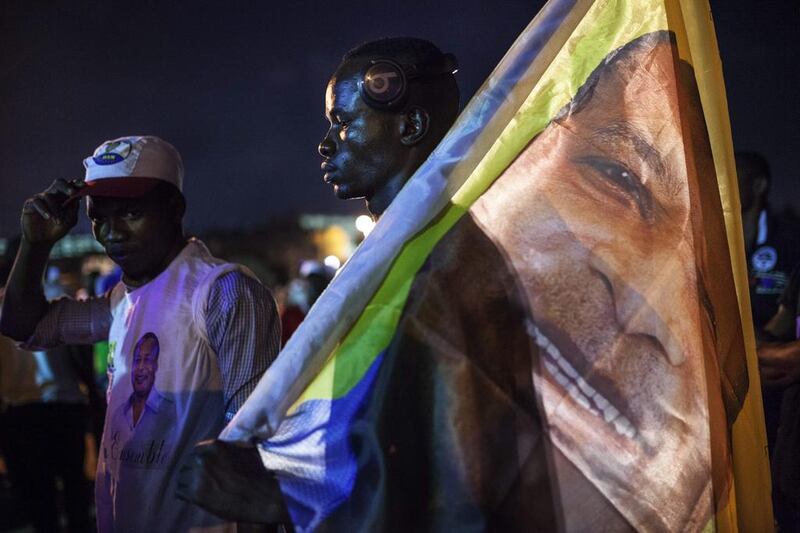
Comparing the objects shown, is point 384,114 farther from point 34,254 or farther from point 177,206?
point 34,254

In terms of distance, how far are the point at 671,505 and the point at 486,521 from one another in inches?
17.2

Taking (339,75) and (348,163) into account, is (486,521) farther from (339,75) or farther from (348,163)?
(339,75)

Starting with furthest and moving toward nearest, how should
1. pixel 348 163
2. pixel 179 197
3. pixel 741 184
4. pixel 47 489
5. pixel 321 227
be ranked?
1. pixel 321 227
2. pixel 47 489
3. pixel 741 184
4. pixel 179 197
5. pixel 348 163

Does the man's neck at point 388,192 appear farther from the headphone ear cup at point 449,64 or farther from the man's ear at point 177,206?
the man's ear at point 177,206

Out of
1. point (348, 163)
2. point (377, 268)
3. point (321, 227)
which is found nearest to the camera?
point (377, 268)

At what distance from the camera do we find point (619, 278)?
1630 mm

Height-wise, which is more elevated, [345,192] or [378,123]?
[378,123]

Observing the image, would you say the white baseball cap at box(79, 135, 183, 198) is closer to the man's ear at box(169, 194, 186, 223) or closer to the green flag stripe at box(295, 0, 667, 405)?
the man's ear at box(169, 194, 186, 223)

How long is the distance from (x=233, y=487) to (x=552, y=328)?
0.67 meters

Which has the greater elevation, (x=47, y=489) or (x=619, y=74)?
(x=619, y=74)

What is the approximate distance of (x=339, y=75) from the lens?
2203mm

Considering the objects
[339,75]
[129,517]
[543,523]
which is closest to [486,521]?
[543,523]

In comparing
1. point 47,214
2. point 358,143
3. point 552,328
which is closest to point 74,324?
point 47,214

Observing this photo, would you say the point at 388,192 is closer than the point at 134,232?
Yes
